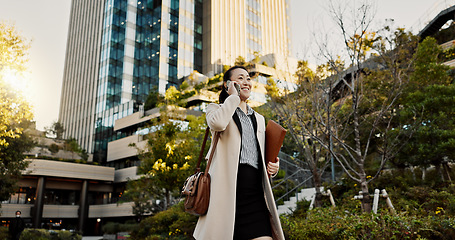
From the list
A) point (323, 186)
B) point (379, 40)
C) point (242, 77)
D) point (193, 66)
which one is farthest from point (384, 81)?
point (193, 66)

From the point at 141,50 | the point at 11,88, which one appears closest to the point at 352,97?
the point at 11,88

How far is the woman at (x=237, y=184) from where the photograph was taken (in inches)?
76.1

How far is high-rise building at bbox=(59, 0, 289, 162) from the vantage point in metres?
44.1

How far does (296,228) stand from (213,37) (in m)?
43.4

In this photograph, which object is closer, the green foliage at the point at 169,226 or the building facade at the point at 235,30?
the green foliage at the point at 169,226

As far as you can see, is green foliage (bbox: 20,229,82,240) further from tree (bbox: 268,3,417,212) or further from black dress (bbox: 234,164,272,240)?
black dress (bbox: 234,164,272,240)

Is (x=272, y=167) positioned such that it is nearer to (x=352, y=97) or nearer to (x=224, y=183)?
(x=224, y=183)

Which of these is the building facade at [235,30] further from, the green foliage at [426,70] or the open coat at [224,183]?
the open coat at [224,183]

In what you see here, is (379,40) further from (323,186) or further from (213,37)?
(213,37)

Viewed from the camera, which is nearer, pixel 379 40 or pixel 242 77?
pixel 242 77

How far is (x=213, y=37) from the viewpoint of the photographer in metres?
47.0

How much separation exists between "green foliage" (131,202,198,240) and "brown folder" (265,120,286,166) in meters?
6.47

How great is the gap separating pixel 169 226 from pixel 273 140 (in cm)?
758

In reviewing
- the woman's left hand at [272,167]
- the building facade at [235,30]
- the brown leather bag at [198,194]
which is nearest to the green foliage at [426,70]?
the woman's left hand at [272,167]
